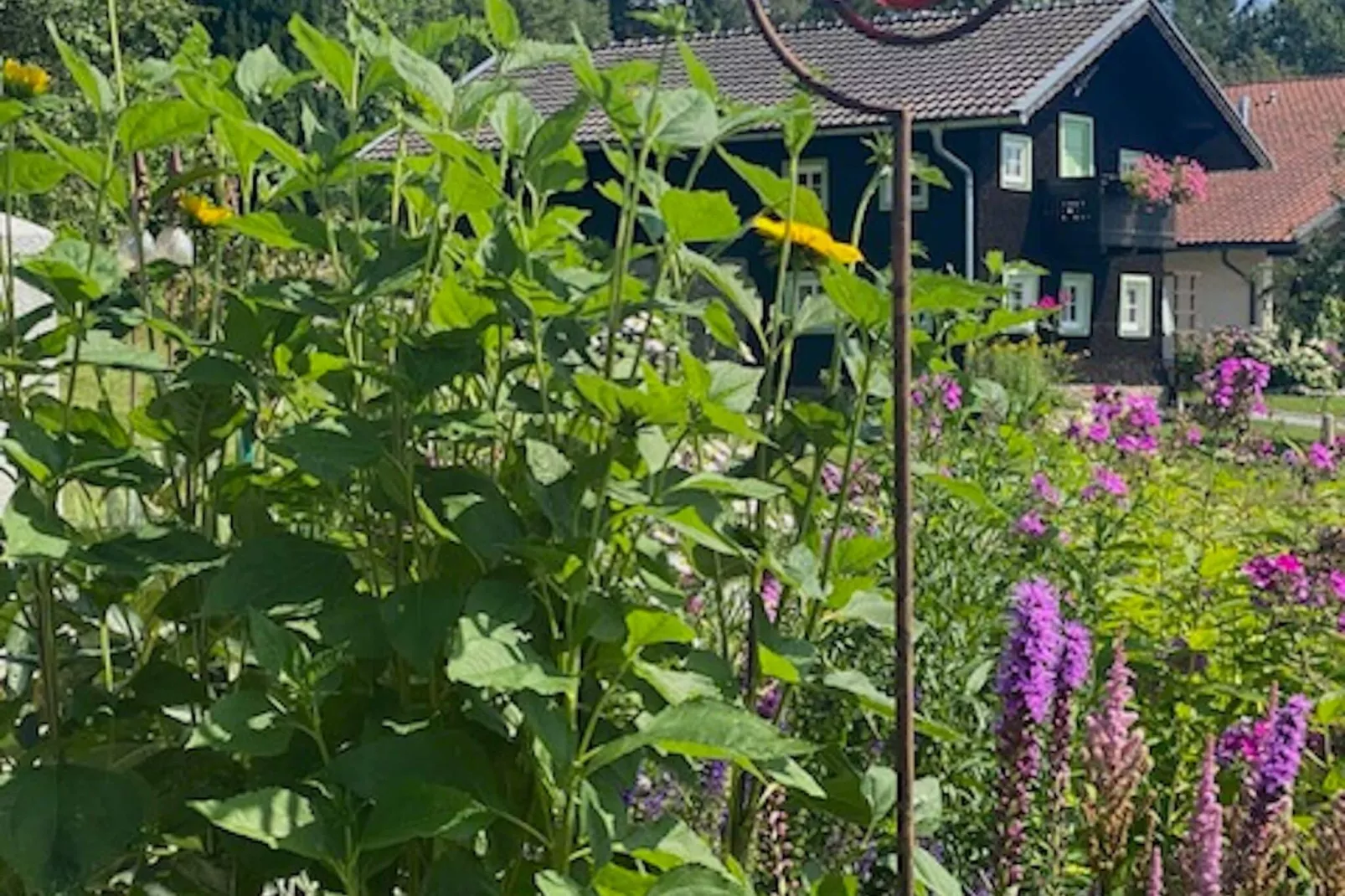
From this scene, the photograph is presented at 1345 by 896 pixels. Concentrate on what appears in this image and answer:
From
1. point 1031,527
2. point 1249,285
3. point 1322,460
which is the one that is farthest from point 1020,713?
point 1249,285

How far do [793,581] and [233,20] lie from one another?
34.6m

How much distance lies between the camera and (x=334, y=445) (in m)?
1.39

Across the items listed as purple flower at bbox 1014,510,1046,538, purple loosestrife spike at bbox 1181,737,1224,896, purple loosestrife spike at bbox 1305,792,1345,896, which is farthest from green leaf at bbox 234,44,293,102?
purple flower at bbox 1014,510,1046,538

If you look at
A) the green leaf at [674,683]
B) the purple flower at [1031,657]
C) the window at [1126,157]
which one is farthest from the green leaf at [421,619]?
the window at [1126,157]

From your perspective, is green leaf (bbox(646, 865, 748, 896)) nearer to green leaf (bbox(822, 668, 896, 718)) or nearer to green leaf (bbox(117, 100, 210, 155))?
green leaf (bbox(822, 668, 896, 718))

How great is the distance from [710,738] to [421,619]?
0.80 ft

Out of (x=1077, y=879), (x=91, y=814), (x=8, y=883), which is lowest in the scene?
(x=1077, y=879)

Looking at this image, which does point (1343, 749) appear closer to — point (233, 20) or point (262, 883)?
point (262, 883)

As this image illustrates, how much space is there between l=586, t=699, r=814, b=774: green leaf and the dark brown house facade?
64.9 ft

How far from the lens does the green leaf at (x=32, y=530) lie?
1373 millimetres

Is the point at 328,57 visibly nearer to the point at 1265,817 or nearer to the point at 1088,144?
the point at 1265,817

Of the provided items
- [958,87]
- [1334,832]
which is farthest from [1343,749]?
[958,87]

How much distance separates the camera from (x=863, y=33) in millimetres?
1451

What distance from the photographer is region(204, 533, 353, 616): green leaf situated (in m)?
1.45
